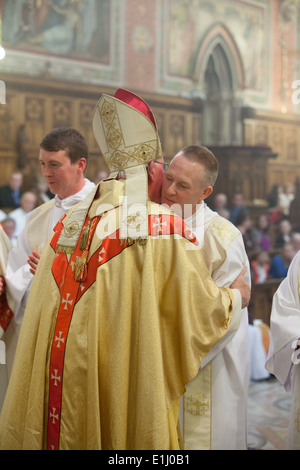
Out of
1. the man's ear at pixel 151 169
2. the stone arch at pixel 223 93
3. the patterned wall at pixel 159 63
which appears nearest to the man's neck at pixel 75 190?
the man's ear at pixel 151 169

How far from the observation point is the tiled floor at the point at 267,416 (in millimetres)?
4441

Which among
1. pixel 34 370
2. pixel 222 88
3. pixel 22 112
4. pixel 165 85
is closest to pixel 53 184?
pixel 34 370

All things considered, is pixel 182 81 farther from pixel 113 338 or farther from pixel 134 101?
pixel 113 338

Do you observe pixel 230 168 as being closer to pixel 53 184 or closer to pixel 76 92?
pixel 76 92

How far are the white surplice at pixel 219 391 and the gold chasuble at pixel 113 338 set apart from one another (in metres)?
0.45

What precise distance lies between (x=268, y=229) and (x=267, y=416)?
6.59 metres

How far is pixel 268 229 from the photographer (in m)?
11.4

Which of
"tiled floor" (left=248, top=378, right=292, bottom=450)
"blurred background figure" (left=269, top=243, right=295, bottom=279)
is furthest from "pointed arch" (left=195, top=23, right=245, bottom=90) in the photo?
"tiled floor" (left=248, top=378, right=292, bottom=450)

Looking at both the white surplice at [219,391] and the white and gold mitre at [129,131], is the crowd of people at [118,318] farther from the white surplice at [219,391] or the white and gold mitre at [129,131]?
the white surplice at [219,391]

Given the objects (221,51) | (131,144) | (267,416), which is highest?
(221,51)

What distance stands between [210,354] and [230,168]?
9720 millimetres

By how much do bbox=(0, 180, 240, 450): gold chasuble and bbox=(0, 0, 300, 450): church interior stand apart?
446cm

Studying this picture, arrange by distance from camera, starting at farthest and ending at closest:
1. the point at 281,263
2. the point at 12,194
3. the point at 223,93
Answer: the point at 223,93
the point at 281,263
the point at 12,194

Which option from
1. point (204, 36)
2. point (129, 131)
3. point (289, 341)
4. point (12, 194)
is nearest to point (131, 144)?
point (129, 131)
